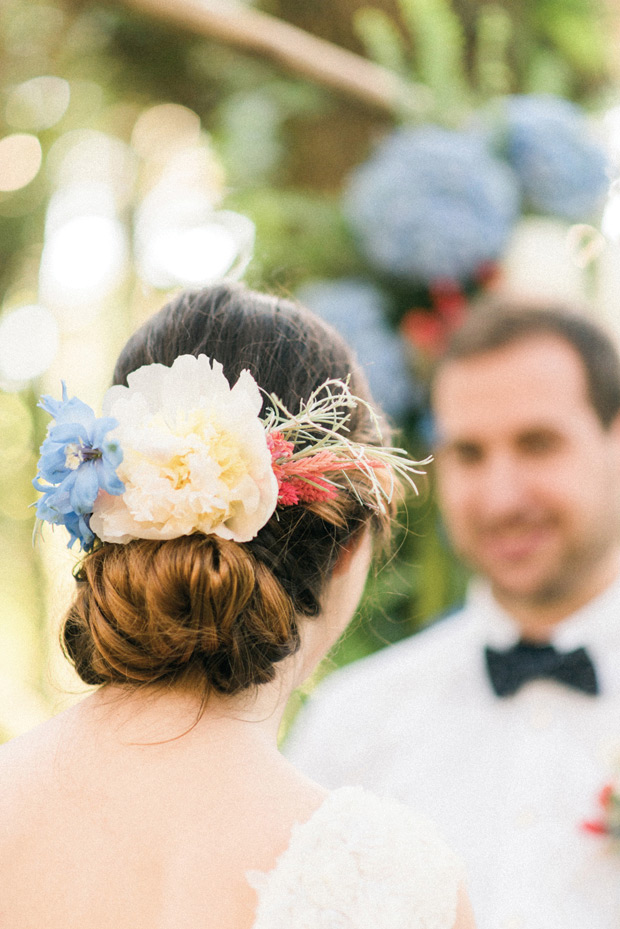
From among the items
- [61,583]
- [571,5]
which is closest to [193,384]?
[61,583]

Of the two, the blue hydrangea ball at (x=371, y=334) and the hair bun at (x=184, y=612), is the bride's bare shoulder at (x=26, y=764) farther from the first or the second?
the blue hydrangea ball at (x=371, y=334)

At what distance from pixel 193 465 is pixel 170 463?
0.10ft

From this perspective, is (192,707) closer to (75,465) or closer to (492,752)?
(75,465)

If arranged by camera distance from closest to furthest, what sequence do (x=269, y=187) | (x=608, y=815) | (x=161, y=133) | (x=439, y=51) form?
(x=608, y=815)
(x=439, y=51)
(x=269, y=187)
(x=161, y=133)

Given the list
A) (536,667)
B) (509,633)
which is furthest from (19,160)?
(536,667)

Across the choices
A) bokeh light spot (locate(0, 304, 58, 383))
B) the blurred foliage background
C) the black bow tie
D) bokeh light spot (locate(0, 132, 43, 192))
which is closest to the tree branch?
the blurred foliage background

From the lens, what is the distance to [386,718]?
2.11 m

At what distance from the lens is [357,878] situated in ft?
2.77

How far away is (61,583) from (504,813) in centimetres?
116

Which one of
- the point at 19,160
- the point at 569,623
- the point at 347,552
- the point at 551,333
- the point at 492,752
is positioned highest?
the point at 347,552

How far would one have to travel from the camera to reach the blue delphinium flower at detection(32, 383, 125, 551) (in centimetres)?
87

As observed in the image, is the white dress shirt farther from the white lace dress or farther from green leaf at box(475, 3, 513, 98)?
green leaf at box(475, 3, 513, 98)

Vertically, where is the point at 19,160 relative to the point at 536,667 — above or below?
above

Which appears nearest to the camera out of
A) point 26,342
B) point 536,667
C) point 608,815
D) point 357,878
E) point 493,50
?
point 357,878
